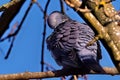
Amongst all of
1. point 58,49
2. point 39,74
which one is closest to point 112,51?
Result: point 39,74

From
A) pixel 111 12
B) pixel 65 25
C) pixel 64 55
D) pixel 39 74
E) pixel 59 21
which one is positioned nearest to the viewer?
pixel 111 12

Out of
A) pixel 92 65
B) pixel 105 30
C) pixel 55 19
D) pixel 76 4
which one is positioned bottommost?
pixel 92 65

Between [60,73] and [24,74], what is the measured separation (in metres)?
0.22

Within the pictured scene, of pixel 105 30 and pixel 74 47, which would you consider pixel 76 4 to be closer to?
pixel 105 30

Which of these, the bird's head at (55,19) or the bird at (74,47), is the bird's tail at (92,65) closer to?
the bird at (74,47)

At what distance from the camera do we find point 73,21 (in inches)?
109

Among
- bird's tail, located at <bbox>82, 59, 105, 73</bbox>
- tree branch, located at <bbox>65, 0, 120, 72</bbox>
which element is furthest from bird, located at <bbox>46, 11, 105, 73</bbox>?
tree branch, located at <bbox>65, 0, 120, 72</bbox>

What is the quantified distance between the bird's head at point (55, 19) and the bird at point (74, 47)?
8 centimetres

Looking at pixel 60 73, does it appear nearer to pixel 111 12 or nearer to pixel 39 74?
pixel 39 74

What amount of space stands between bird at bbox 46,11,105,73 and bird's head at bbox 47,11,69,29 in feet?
0.25

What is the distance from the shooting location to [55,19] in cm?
305

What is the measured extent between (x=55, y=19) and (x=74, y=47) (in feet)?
2.28

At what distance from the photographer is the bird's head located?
9.68 feet

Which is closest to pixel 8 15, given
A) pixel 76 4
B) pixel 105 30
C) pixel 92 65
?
pixel 92 65
